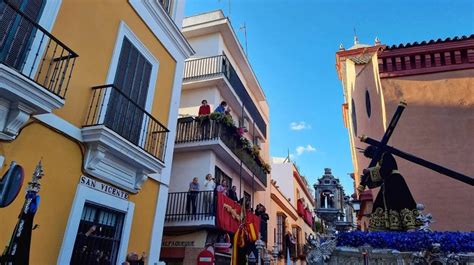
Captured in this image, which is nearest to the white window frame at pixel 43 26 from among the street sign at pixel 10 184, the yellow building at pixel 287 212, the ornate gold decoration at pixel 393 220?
the street sign at pixel 10 184

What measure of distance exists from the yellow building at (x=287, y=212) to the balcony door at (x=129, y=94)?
13.1 meters

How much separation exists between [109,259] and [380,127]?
997 centimetres

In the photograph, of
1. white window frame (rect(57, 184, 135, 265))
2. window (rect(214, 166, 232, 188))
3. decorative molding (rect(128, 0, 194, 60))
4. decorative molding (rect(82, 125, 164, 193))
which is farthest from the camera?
window (rect(214, 166, 232, 188))

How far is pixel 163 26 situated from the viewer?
9.83 meters

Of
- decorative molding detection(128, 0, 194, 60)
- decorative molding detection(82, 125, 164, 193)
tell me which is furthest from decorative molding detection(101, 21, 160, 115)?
decorative molding detection(82, 125, 164, 193)

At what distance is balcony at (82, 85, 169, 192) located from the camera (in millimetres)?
6570

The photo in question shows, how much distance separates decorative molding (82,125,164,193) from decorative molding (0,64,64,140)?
4.08 feet

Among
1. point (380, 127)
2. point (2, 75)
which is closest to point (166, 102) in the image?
point (2, 75)

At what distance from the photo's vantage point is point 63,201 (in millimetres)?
6012

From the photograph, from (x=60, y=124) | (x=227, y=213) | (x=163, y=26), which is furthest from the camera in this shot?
(x=227, y=213)

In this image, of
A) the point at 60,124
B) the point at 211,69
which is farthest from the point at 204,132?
the point at 60,124

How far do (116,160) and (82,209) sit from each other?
1233mm

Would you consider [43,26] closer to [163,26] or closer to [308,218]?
A: [163,26]

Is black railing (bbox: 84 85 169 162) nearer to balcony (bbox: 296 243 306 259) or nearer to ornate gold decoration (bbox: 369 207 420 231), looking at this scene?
ornate gold decoration (bbox: 369 207 420 231)
